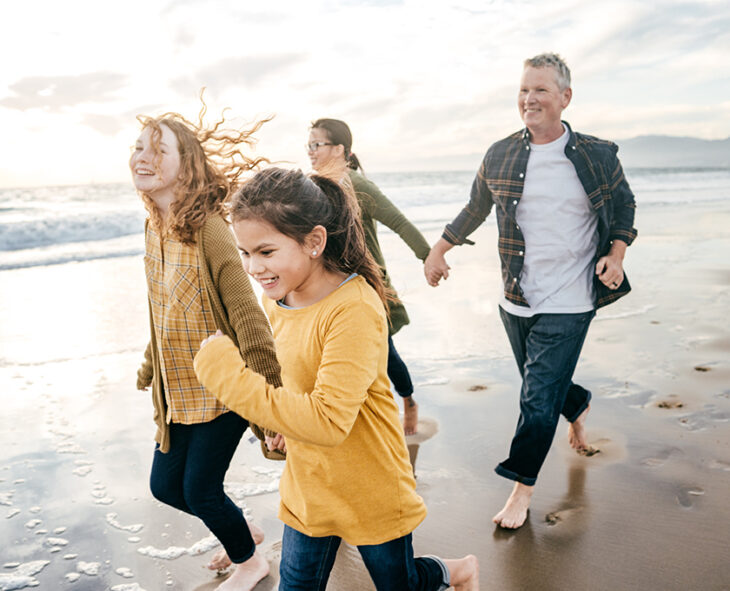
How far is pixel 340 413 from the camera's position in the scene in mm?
1610

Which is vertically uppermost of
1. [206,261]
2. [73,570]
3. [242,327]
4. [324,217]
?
[324,217]

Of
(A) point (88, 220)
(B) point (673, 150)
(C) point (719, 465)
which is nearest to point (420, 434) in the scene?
(C) point (719, 465)

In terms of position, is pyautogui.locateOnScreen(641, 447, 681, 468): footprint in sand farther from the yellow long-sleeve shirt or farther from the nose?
the nose

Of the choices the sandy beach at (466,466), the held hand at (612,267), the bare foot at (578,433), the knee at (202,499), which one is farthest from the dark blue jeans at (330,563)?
the bare foot at (578,433)

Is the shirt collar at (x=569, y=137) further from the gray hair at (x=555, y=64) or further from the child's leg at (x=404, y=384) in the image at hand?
the child's leg at (x=404, y=384)

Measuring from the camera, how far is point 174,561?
2.92 meters

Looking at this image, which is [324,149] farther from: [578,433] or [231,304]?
[578,433]

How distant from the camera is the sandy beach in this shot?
2.79 metres

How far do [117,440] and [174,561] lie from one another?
59.4 inches

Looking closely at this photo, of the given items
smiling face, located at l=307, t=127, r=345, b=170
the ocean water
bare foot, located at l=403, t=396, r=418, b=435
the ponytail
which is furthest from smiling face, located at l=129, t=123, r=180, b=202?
the ocean water

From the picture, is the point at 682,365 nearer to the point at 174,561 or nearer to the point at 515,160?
the point at 515,160

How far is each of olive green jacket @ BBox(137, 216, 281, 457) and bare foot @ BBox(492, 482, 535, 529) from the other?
1352mm

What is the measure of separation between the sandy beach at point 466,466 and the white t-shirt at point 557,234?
3.38 ft

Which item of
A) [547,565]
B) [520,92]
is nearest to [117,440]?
[547,565]
